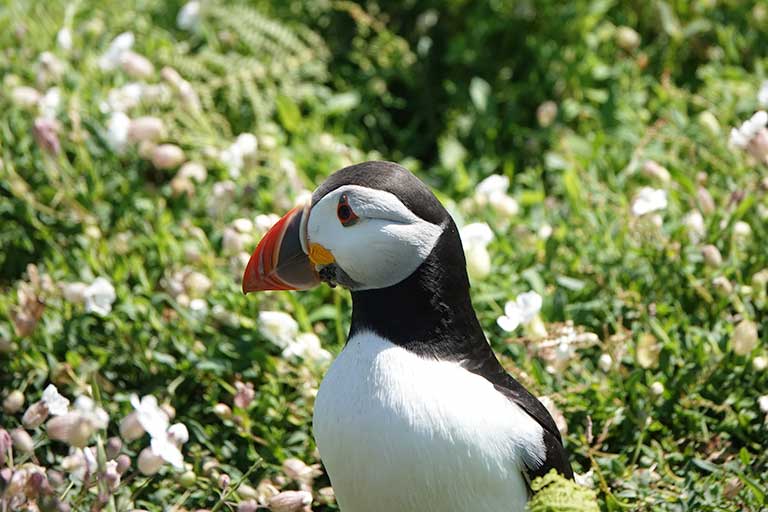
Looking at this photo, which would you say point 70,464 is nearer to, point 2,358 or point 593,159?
point 2,358

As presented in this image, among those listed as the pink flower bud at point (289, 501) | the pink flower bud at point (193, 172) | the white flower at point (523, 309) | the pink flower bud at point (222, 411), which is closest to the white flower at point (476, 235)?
the white flower at point (523, 309)

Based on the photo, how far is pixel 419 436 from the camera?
93.6 inches

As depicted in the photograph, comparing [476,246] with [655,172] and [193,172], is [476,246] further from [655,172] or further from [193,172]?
[193,172]

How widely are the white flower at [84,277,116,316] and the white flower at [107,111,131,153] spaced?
0.80 metres

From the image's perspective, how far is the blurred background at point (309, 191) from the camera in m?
3.12

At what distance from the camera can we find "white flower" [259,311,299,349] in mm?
3266

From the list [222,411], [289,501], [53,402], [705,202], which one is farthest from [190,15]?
[289,501]

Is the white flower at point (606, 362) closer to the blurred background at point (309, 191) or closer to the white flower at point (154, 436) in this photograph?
the blurred background at point (309, 191)

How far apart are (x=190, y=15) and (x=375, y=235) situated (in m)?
2.81

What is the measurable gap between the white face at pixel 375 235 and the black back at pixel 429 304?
2 cm

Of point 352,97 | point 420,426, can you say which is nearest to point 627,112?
point 352,97

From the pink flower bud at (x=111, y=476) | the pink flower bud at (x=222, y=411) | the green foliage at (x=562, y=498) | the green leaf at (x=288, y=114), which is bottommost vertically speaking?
the pink flower bud at (x=222, y=411)

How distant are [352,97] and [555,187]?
1.11 metres

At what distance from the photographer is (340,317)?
140 inches
